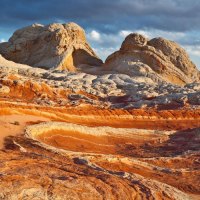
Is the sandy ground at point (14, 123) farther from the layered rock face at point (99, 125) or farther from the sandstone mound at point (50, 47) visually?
the sandstone mound at point (50, 47)

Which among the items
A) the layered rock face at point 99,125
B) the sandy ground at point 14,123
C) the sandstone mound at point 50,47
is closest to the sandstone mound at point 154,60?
the layered rock face at point 99,125

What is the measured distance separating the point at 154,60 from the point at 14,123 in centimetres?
4004

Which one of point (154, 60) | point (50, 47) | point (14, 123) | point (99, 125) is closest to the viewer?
point (14, 123)

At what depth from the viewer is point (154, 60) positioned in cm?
6156

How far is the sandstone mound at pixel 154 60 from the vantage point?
2378 inches

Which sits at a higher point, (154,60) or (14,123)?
(154,60)

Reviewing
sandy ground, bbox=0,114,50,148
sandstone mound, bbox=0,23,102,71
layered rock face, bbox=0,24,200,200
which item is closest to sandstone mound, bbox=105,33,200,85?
layered rock face, bbox=0,24,200,200

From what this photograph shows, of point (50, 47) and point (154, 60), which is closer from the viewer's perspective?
point (154, 60)

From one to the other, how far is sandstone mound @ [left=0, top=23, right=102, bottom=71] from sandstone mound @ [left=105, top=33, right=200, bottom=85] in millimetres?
4342

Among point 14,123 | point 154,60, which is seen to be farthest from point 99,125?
point 154,60

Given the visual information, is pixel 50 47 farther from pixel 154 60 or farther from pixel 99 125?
pixel 99 125

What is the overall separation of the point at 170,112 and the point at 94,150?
14942 millimetres

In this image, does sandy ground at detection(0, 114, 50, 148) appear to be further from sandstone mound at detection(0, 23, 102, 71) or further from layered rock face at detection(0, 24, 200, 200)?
sandstone mound at detection(0, 23, 102, 71)

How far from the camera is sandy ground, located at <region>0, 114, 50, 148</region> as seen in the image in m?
21.6
